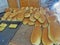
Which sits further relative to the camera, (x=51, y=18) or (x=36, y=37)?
(x=51, y=18)

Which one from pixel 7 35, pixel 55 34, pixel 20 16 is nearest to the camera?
pixel 55 34

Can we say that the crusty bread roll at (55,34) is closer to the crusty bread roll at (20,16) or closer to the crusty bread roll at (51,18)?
the crusty bread roll at (51,18)

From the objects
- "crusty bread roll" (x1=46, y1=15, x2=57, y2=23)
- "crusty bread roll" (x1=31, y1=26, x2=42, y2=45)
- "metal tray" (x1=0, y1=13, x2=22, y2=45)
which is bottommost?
"metal tray" (x1=0, y1=13, x2=22, y2=45)

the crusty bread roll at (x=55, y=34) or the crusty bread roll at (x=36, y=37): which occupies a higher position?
the crusty bread roll at (x=55, y=34)

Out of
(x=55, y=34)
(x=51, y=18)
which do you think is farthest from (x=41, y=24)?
(x=55, y=34)

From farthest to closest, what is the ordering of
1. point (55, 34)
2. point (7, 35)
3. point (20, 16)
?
point (20, 16) → point (7, 35) → point (55, 34)

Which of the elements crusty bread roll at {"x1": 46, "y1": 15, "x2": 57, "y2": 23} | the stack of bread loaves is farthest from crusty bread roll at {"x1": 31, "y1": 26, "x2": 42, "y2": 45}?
crusty bread roll at {"x1": 46, "y1": 15, "x2": 57, "y2": 23}

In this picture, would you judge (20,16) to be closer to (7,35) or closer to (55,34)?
(7,35)

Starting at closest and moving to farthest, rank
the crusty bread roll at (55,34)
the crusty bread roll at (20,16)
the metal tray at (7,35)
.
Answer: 1. the crusty bread roll at (55,34)
2. the metal tray at (7,35)
3. the crusty bread roll at (20,16)

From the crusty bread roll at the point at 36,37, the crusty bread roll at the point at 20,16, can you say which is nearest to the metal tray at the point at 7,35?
the crusty bread roll at the point at 20,16

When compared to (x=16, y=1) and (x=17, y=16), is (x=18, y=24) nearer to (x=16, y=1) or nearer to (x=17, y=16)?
(x=17, y=16)

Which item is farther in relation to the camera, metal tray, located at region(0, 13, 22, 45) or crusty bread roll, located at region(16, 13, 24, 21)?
crusty bread roll, located at region(16, 13, 24, 21)

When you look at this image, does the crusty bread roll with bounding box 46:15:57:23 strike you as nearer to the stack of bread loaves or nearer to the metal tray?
the stack of bread loaves

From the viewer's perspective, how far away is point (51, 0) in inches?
47.1
